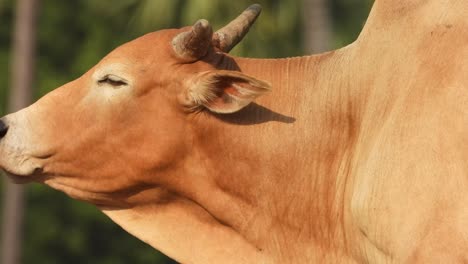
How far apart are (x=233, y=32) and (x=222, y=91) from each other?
2.85ft

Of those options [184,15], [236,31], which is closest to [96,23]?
[184,15]

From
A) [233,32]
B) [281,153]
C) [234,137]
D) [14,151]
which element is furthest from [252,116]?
[14,151]

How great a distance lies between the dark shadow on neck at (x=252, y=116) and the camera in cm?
969

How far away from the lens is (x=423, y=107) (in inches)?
344

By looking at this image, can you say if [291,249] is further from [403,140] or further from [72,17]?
[72,17]

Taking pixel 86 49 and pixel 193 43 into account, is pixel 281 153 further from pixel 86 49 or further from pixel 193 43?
pixel 86 49

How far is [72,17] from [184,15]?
4.60 meters

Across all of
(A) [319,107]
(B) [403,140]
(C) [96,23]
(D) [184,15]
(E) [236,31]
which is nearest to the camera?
(B) [403,140]

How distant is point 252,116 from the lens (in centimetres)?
973

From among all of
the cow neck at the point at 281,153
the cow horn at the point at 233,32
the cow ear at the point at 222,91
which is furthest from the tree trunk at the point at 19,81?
the cow ear at the point at 222,91

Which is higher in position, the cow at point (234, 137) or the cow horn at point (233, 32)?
the cow horn at point (233, 32)

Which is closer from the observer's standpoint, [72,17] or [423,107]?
[423,107]

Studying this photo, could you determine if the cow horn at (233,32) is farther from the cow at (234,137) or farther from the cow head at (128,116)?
the cow head at (128,116)

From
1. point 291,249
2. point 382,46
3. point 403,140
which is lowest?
point 291,249
